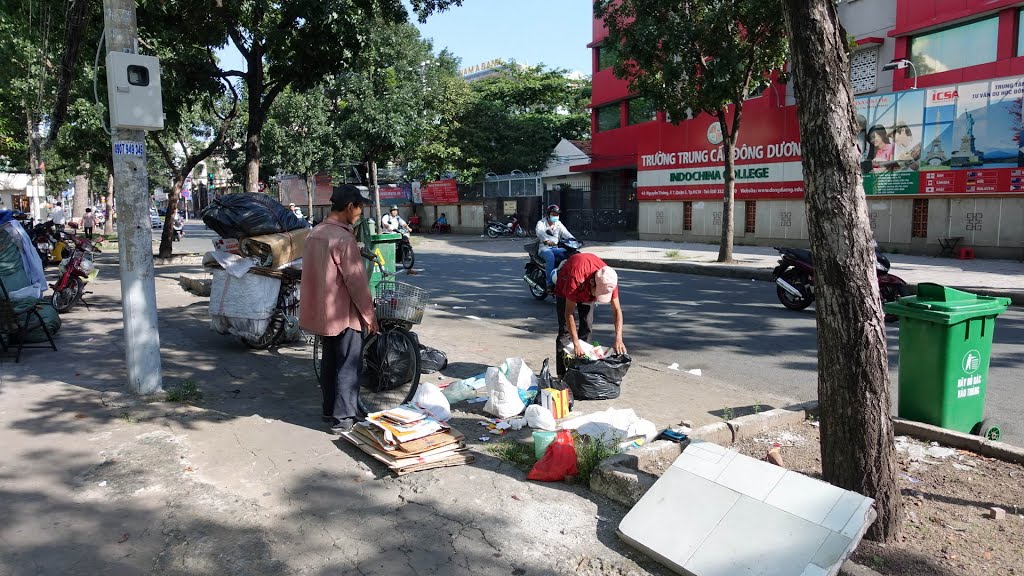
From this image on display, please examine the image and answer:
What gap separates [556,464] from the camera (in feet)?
13.5

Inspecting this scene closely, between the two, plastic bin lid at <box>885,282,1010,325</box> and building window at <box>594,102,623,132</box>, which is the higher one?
building window at <box>594,102,623,132</box>

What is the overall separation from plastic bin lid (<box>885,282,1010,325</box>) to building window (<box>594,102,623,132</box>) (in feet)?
93.9

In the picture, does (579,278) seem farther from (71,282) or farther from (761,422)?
(71,282)

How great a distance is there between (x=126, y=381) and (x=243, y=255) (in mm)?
1646

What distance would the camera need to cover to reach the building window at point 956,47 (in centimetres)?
1817

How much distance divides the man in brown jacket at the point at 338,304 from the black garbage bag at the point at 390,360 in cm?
54

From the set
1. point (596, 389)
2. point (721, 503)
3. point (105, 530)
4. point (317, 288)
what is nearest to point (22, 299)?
point (317, 288)

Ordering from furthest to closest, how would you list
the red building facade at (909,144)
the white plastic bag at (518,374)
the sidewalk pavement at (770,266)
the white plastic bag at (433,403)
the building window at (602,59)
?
the building window at (602,59)
the red building facade at (909,144)
the sidewalk pavement at (770,266)
the white plastic bag at (518,374)
the white plastic bag at (433,403)

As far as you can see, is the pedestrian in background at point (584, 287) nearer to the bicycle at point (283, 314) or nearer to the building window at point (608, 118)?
the bicycle at point (283, 314)

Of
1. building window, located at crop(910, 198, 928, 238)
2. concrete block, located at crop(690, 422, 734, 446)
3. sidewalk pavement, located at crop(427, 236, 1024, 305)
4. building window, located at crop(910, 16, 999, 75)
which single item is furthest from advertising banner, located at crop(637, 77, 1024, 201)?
concrete block, located at crop(690, 422, 734, 446)

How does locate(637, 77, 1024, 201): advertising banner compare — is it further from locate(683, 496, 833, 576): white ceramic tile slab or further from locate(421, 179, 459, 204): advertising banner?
locate(421, 179, 459, 204): advertising banner

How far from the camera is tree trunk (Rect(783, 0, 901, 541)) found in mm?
3256

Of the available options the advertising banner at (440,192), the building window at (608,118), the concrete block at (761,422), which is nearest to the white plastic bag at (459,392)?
the concrete block at (761,422)

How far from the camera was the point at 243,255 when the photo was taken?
718 centimetres
